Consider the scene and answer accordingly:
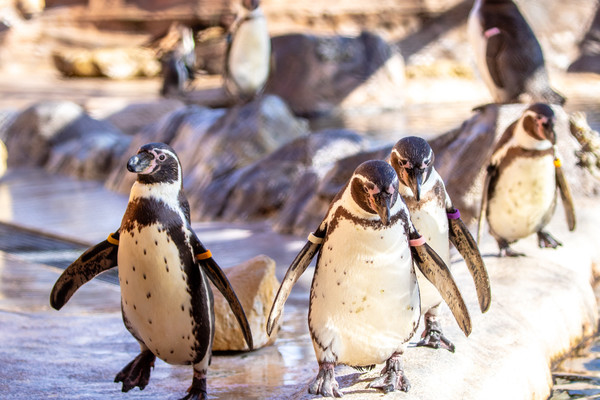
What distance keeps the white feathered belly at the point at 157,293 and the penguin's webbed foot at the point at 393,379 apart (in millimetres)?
575

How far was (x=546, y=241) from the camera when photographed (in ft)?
12.3

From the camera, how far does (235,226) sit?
6031 millimetres

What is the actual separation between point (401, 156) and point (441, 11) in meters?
14.1

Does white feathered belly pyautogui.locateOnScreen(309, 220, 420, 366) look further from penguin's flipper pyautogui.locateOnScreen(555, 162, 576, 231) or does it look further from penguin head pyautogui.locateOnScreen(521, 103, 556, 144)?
penguin's flipper pyautogui.locateOnScreen(555, 162, 576, 231)

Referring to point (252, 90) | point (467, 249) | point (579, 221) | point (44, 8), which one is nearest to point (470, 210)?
point (579, 221)

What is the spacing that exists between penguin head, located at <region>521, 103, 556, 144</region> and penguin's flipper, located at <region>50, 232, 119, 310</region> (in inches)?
68.5

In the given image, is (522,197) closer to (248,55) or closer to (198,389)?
(198,389)

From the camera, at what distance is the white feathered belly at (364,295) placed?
2225mm

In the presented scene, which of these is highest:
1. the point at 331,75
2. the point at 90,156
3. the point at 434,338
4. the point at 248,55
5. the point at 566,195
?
the point at 434,338

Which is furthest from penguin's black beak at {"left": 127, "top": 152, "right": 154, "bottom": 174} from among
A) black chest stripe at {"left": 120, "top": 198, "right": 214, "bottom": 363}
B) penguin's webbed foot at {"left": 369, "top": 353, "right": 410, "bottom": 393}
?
penguin's webbed foot at {"left": 369, "top": 353, "right": 410, "bottom": 393}

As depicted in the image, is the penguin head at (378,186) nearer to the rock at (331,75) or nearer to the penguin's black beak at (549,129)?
the penguin's black beak at (549,129)

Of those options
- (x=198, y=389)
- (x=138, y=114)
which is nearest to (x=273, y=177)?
(x=198, y=389)

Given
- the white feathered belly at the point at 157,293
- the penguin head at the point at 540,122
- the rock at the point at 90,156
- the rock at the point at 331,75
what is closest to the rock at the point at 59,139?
the rock at the point at 90,156

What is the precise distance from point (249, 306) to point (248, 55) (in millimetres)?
4749
